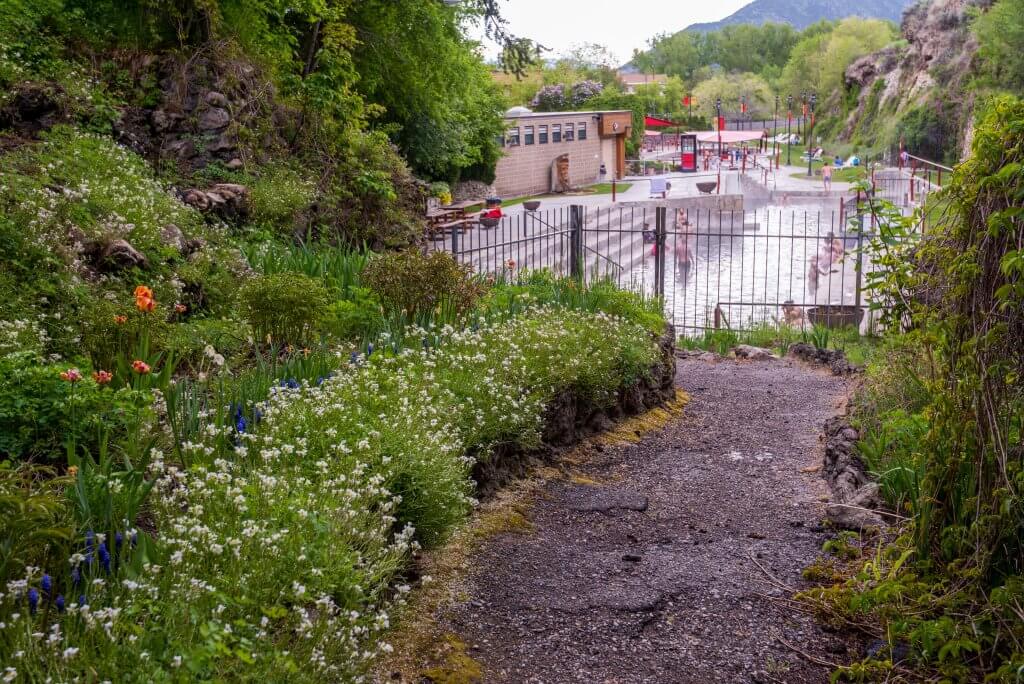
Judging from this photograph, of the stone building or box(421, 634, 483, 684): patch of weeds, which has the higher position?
the stone building

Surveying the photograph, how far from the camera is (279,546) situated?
10.1 feet

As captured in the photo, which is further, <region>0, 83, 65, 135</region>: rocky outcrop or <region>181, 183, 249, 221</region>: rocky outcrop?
<region>181, 183, 249, 221</region>: rocky outcrop

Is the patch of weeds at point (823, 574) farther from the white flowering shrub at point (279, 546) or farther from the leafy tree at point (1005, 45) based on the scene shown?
the leafy tree at point (1005, 45)

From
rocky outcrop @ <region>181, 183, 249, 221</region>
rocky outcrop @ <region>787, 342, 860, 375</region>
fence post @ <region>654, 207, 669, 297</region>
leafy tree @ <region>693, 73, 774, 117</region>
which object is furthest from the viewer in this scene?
leafy tree @ <region>693, 73, 774, 117</region>

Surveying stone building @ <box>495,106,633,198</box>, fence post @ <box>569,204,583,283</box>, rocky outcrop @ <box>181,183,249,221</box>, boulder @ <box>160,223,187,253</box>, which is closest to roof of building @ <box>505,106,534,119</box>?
stone building @ <box>495,106,633,198</box>

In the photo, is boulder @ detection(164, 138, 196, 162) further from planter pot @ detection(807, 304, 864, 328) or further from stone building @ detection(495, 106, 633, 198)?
stone building @ detection(495, 106, 633, 198)

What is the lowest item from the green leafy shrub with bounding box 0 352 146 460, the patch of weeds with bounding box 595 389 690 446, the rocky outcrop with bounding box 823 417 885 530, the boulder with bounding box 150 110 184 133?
the patch of weeds with bounding box 595 389 690 446

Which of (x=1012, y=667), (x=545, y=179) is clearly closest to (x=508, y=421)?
(x=1012, y=667)

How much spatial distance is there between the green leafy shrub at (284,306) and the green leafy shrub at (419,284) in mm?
771

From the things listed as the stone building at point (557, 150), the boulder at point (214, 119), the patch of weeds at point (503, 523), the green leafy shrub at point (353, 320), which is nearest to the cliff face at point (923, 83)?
the stone building at point (557, 150)

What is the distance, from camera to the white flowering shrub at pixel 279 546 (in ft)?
8.45

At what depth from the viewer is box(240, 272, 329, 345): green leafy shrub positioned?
6.34m

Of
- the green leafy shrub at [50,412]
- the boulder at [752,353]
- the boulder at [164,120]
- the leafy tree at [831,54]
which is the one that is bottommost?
the boulder at [752,353]

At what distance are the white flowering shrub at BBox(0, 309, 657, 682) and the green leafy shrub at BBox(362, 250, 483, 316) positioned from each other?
1.77 m
